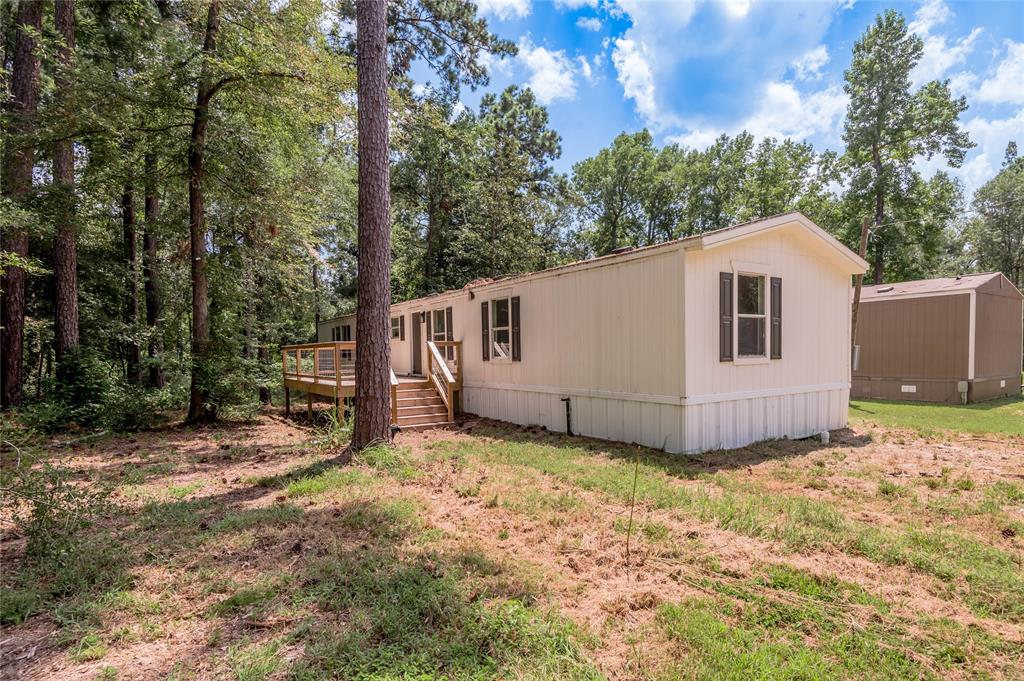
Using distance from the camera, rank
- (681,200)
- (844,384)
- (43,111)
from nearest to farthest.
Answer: (43,111)
(844,384)
(681,200)

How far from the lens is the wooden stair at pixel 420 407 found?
9.57 meters

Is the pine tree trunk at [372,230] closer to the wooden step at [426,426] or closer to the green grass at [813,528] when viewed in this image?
the green grass at [813,528]

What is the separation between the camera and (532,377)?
922 centimetres

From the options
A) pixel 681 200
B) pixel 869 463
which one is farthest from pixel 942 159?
pixel 869 463

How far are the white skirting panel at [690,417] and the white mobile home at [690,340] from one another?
21 millimetres

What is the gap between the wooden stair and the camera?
9.57 metres

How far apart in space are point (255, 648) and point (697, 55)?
1230 centimetres

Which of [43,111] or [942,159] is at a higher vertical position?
[942,159]

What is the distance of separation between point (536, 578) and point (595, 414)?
5011 millimetres

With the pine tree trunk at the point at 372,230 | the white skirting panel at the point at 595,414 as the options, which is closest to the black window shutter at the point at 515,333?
the white skirting panel at the point at 595,414

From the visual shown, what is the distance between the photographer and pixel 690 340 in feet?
21.1

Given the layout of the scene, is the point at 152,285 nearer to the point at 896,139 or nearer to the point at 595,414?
the point at 595,414

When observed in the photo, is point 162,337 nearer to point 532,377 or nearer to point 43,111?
point 43,111

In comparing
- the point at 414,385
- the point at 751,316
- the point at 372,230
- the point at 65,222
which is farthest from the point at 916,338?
the point at 65,222
